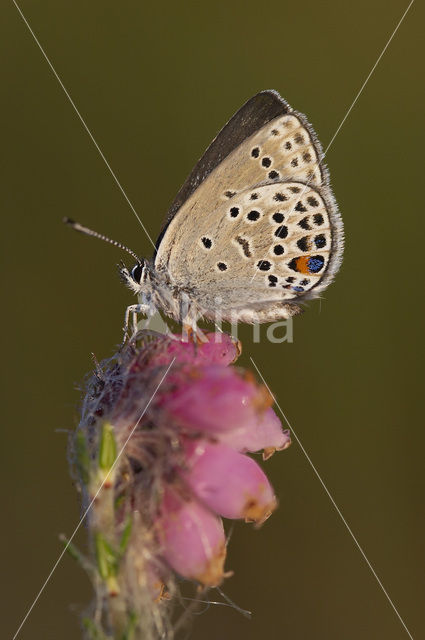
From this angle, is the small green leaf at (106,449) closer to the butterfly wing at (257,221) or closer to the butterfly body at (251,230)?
the butterfly body at (251,230)

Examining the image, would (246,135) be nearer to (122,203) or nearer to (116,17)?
(122,203)

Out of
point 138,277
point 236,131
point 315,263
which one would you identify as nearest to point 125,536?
point 138,277

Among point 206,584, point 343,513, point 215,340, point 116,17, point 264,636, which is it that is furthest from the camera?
point 116,17

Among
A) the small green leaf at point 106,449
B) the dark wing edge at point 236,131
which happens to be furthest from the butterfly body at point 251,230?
the small green leaf at point 106,449

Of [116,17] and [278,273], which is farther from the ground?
[116,17]

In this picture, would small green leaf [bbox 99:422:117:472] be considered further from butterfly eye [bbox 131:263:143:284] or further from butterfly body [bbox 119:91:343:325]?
butterfly eye [bbox 131:263:143:284]

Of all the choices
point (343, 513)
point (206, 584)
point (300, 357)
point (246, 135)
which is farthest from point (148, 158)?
point (206, 584)

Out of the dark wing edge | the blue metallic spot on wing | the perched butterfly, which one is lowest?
the blue metallic spot on wing

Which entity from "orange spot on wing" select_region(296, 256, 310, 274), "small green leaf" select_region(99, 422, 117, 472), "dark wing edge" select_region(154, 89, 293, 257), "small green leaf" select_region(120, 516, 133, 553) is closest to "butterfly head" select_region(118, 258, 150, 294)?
"dark wing edge" select_region(154, 89, 293, 257)
